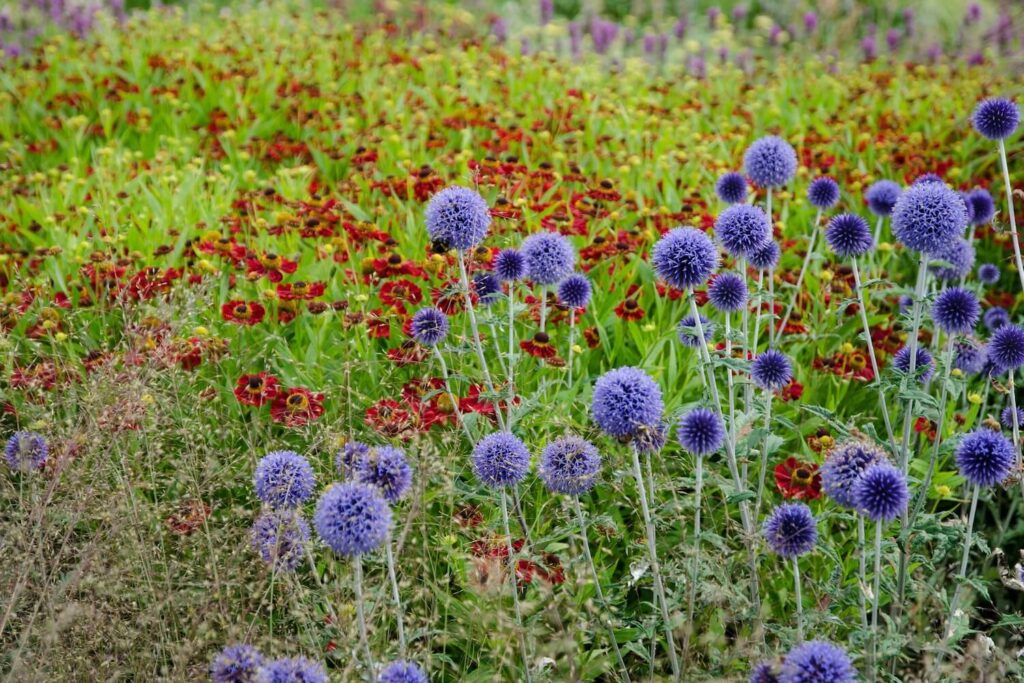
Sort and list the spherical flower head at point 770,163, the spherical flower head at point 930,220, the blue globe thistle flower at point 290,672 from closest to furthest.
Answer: the blue globe thistle flower at point 290,672 → the spherical flower head at point 930,220 → the spherical flower head at point 770,163

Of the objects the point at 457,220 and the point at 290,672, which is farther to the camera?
the point at 457,220

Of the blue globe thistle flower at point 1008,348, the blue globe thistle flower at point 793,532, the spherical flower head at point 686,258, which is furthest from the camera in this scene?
the blue globe thistle flower at point 1008,348

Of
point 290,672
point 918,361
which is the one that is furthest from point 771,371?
point 290,672

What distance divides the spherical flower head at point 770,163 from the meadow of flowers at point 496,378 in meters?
0.01

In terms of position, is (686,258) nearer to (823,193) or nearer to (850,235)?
(850,235)

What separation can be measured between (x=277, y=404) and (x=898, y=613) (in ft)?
6.30

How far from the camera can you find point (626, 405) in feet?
6.94

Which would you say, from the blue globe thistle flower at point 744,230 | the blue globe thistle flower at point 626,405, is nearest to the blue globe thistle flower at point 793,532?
the blue globe thistle flower at point 626,405

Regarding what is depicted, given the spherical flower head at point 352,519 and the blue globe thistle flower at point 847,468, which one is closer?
the spherical flower head at point 352,519

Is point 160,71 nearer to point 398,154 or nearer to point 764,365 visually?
point 398,154

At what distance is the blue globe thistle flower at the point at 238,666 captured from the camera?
6.00ft

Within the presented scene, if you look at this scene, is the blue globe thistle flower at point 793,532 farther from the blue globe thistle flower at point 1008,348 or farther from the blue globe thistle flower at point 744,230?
the blue globe thistle flower at point 1008,348

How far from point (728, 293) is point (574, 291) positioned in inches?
20.1

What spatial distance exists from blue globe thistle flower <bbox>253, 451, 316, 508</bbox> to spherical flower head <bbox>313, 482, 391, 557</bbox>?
0.29m
